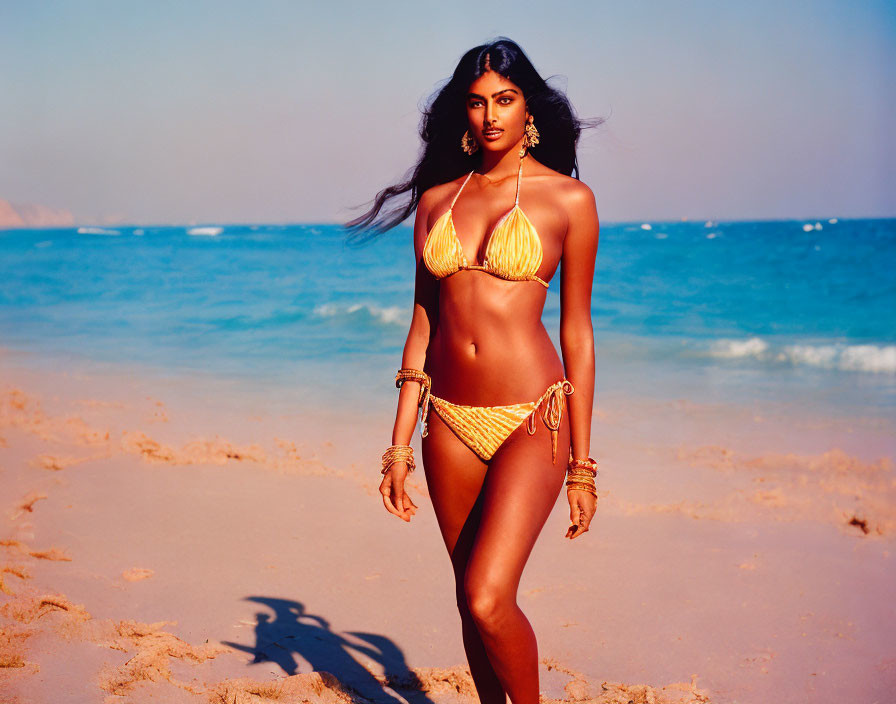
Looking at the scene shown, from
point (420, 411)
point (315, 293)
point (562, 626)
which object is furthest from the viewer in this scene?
point (315, 293)

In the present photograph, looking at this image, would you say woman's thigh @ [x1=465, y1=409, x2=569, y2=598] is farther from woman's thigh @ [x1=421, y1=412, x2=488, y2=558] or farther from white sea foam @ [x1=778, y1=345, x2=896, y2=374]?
white sea foam @ [x1=778, y1=345, x2=896, y2=374]

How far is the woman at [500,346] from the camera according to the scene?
2.73m

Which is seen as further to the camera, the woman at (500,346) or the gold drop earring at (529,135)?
the gold drop earring at (529,135)

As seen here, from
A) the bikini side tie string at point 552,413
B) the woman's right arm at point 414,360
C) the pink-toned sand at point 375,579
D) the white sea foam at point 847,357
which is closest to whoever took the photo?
the bikini side tie string at point 552,413

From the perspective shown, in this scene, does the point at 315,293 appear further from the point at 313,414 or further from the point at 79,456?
the point at 79,456

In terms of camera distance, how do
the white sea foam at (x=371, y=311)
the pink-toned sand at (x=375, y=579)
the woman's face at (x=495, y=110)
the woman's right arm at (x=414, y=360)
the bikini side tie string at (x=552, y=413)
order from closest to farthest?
the bikini side tie string at (x=552, y=413)
the woman's face at (x=495, y=110)
the woman's right arm at (x=414, y=360)
the pink-toned sand at (x=375, y=579)
the white sea foam at (x=371, y=311)

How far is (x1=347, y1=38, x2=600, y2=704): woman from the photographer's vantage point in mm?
2727

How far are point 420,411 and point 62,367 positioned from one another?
37.6 feet

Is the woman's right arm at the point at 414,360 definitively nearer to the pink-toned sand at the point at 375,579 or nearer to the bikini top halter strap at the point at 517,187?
the bikini top halter strap at the point at 517,187

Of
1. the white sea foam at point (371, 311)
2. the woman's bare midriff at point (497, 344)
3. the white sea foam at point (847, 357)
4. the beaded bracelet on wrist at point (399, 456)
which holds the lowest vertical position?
the white sea foam at point (371, 311)

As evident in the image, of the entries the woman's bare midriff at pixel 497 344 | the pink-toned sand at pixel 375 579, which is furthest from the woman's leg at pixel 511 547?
the pink-toned sand at pixel 375 579

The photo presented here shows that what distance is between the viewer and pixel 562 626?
4.62 metres

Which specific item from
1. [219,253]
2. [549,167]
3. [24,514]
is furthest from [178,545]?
[219,253]

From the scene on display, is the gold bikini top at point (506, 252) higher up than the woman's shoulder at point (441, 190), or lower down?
lower down
